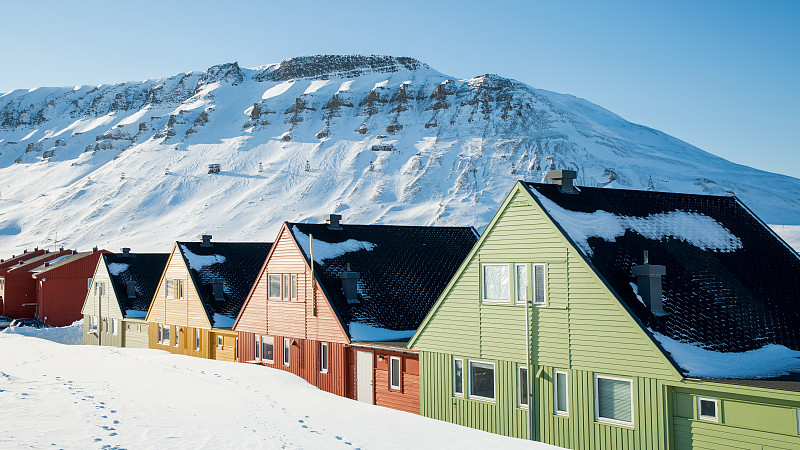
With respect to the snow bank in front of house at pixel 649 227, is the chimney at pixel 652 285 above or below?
below

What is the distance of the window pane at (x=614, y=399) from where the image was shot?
1570 centimetres

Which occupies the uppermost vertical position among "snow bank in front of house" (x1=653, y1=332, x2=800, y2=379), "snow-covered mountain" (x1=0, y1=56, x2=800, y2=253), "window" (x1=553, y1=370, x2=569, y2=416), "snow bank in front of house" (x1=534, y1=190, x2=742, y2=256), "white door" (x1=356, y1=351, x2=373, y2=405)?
"snow-covered mountain" (x1=0, y1=56, x2=800, y2=253)

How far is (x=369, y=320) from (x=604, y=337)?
12.1m

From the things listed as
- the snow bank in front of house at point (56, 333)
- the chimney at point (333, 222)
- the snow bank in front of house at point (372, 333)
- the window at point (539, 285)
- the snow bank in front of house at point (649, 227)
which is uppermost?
the chimney at point (333, 222)

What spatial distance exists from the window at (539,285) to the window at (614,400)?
2.41m

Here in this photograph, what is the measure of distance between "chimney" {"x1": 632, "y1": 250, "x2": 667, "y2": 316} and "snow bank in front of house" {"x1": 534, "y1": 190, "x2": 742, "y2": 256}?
129 centimetres

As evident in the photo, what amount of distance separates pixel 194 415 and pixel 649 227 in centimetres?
1273

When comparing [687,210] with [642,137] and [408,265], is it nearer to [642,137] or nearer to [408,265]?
[408,265]

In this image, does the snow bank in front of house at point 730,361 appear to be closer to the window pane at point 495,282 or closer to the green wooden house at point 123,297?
the window pane at point 495,282

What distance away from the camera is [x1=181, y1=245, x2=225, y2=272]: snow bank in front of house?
37625 millimetres

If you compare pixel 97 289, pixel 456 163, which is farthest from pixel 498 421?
pixel 456 163

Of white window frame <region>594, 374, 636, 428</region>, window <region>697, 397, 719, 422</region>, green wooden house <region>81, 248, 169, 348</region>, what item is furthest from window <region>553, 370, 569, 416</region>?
green wooden house <region>81, 248, 169, 348</region>

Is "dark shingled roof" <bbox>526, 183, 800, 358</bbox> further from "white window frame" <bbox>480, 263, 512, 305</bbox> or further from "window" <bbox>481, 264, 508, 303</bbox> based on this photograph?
"window" <bbox>481, 264, 508, 303</bbox>

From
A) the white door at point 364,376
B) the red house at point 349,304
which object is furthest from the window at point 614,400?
the white door at point 364,376
